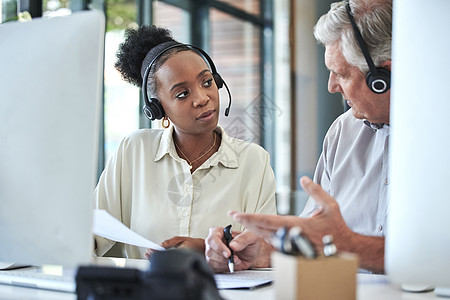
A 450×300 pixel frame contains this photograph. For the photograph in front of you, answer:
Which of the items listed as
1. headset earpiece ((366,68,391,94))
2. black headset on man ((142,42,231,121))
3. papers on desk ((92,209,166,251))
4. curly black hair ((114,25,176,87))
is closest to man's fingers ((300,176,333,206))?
papers on desk ((92,209,166,251))

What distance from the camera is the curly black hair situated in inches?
79.8

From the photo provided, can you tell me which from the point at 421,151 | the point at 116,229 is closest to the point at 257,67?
the point at 116,229

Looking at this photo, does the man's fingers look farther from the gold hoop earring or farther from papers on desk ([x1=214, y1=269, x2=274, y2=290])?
the gold hoop earring

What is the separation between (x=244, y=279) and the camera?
1165mm

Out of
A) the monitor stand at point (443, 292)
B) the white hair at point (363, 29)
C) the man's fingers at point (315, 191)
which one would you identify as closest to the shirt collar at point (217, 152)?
the white hair at point (363, 29)

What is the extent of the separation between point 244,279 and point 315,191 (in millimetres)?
256

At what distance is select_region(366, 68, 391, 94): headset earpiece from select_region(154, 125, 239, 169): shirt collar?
0.61 meters

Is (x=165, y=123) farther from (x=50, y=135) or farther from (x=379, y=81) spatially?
(x=50, y=135)

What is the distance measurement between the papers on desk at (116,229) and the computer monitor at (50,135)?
0.16 metres

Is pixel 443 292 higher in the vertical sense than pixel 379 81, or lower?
lower

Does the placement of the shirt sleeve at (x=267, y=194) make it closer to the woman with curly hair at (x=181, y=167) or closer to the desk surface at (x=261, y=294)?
the woman with curly hair at (x=181, y=167)

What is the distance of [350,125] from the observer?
174cm

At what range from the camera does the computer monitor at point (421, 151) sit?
0.84 meters

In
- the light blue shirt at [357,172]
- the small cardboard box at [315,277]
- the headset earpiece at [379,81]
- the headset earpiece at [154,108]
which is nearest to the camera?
the small cardboard box at [315,277]
